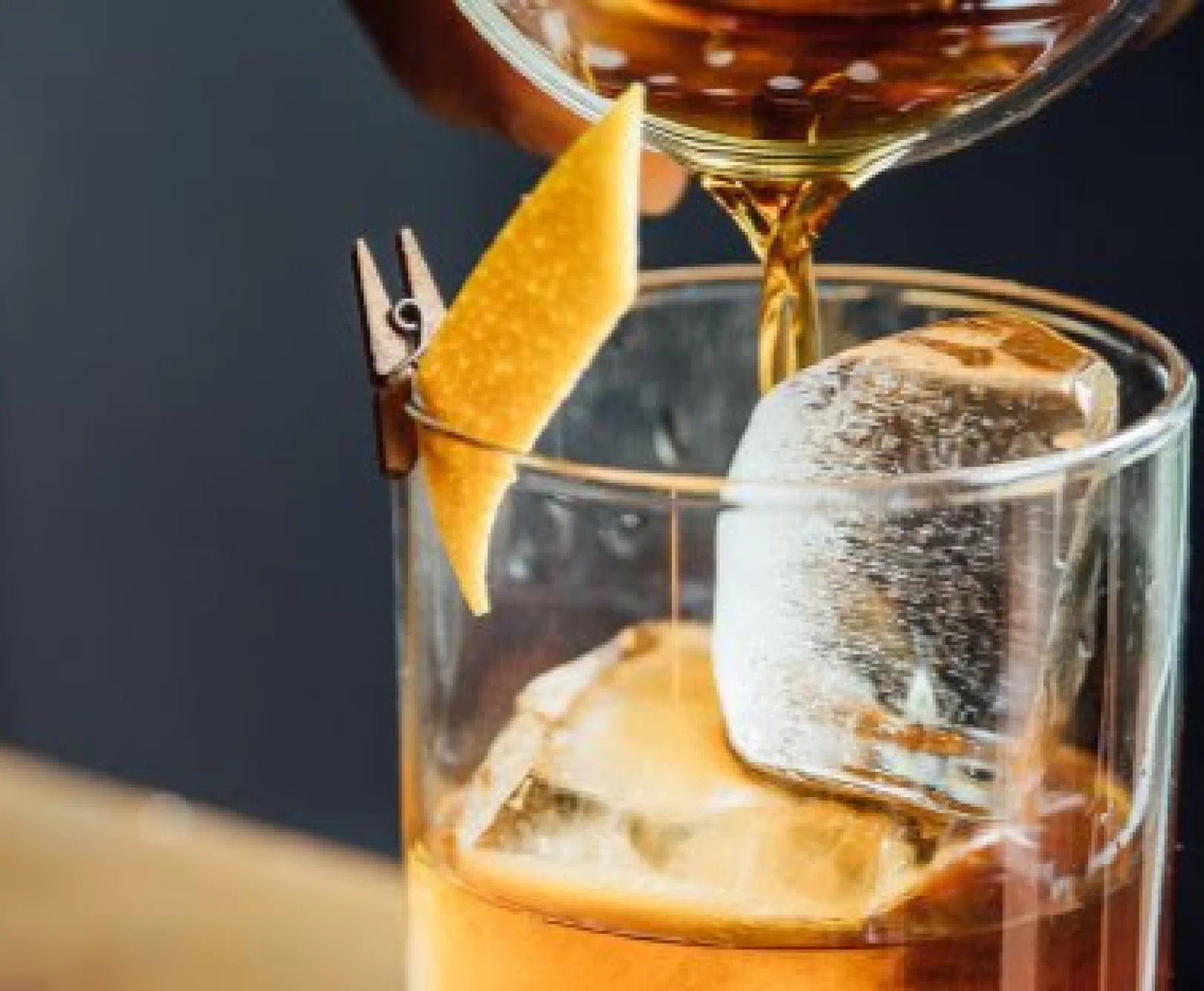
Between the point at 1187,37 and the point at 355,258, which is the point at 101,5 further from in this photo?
the point at 355,258

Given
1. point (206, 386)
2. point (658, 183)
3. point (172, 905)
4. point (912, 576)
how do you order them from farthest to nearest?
point (206, 386) < point (172, 905) < point (658, 183) < point (912, 576)

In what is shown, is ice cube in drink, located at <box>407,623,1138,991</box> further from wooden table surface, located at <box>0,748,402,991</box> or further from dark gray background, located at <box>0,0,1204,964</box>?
dark gray background, located at <box>0,0,1204,964</box>

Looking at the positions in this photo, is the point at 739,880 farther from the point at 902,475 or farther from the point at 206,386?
the point at 206,386

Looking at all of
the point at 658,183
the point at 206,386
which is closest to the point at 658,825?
the point at 658,183

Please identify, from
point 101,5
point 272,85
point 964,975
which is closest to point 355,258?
point 964,975

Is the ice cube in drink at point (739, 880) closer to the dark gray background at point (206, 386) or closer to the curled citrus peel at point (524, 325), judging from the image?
the curled citrus peel at point (524, 325)

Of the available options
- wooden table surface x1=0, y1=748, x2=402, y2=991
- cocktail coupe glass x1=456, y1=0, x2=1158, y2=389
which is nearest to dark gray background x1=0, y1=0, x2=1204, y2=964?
wooden table surface x1=0, y1=748, x2=402, y2=991

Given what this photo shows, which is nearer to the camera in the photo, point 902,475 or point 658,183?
point 902,475
